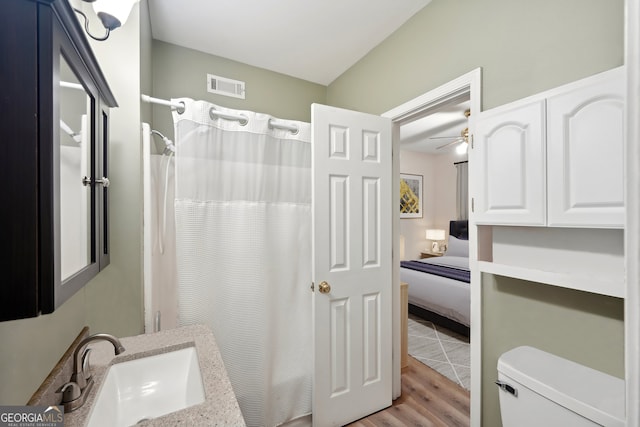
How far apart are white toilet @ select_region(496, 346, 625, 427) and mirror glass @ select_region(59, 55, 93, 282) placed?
4.79 feet

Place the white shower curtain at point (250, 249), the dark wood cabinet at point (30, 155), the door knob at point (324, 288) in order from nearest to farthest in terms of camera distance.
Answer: the dark wood cabinet at point (30, 155) → the white shower curtain at point (250, 249) → the door knob at point (324, 288)

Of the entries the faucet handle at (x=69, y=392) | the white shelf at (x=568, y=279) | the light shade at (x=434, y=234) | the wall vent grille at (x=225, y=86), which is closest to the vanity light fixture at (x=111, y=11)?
the faucet handle at (x=69, y=392)

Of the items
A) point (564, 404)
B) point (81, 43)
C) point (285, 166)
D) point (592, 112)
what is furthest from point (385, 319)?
point (81, 43)

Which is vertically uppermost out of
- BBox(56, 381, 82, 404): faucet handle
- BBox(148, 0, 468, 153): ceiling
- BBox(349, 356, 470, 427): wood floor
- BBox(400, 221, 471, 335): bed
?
BBox(148, 0, 468, 153): ceiling

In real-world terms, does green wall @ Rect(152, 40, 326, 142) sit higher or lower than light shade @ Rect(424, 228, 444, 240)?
higher

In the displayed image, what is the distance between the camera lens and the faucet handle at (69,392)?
0.70 metres

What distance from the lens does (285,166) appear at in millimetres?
1734

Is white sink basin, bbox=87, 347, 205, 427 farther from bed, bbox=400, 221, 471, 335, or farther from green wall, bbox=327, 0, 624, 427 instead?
bed, bbox=400, 221, 471, 335

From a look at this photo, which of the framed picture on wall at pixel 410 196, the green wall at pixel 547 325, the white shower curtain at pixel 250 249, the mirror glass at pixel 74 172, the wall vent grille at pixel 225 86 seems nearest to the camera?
the mirror glass at pixel 74 172

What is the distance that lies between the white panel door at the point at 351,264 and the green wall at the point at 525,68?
→ 0.52 m

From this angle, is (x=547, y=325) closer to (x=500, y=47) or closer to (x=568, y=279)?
(x=568, y=279)

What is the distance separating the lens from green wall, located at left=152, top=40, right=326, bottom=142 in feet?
6.33

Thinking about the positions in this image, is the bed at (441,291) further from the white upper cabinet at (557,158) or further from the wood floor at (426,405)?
the white upper cabinet at (557,158)

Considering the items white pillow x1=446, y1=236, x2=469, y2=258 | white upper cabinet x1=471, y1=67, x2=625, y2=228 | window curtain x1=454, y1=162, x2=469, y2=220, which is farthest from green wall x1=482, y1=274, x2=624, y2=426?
window curtain x1=454, y1=162, x2=469, y2=220
